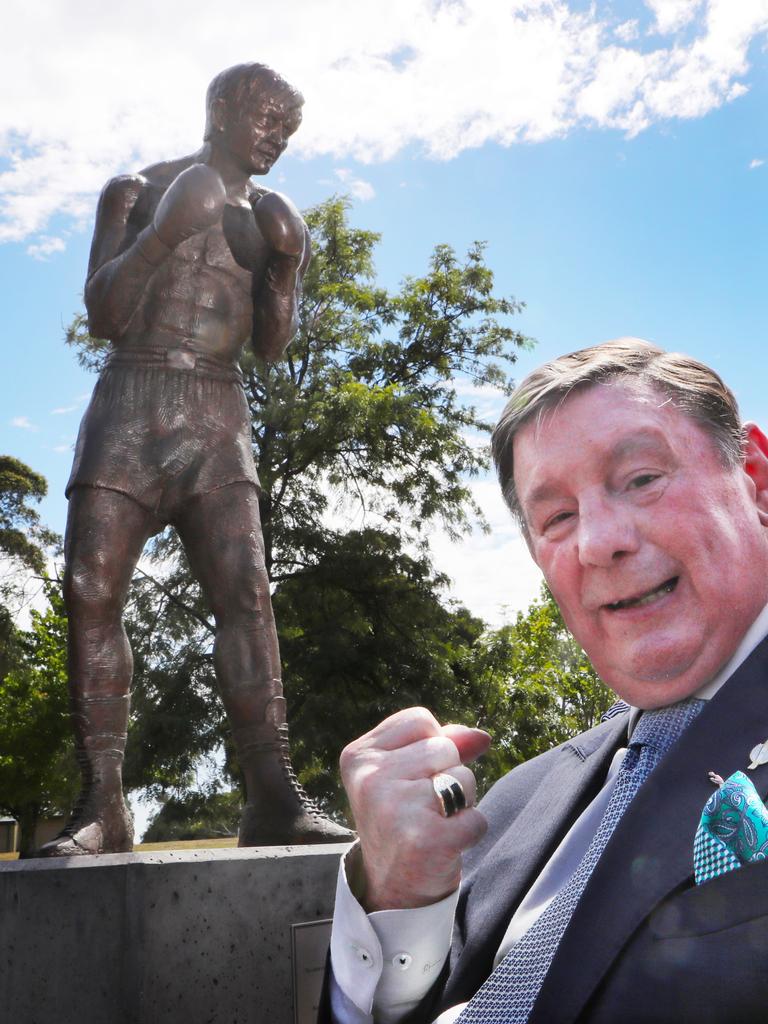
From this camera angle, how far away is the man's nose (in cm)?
160

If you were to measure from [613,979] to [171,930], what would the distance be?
202 centimetres

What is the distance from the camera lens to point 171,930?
2975mm

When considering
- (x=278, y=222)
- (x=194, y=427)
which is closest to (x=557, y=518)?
(x=194, y=427)

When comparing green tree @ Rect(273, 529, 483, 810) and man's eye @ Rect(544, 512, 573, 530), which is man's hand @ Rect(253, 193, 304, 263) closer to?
man's eye @ Rect(544, 512, 573, 530)

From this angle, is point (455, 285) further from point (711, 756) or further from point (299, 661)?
point (711, 756)

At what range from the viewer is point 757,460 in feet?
5.80

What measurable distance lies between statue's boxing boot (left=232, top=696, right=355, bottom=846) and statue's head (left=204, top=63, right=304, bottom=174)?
2292 millimetres

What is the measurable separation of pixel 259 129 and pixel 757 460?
313 cm

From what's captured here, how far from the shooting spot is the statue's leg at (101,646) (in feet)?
11.8

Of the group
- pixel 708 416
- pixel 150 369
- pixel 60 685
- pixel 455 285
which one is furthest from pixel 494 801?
pixel 60 685

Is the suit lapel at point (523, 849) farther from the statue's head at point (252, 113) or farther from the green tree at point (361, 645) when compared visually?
the green tree at point (361, 645)

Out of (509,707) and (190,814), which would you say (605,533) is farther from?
(509,707)

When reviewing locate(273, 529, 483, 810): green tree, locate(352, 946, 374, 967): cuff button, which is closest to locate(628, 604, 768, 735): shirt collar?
locate(352, 946, 374, 967): cuff button

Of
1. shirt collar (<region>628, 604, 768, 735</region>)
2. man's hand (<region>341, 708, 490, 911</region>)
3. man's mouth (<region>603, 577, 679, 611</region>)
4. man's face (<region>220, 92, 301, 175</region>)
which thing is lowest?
man's hand (<region>341, 708, 490, 911</region>)
